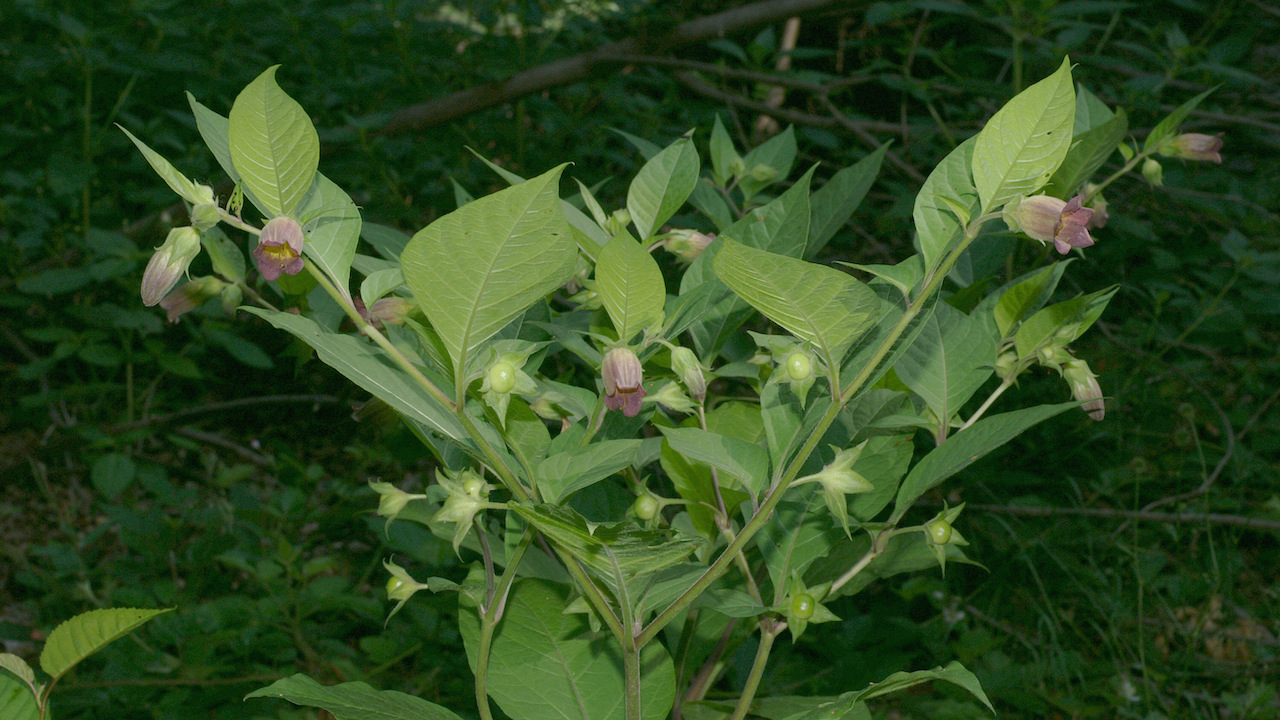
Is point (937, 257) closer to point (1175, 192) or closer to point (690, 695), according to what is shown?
point (690, 695)

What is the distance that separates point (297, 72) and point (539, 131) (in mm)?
675

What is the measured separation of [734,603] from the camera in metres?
0.50

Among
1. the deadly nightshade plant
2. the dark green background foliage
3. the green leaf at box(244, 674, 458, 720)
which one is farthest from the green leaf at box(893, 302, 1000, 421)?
the dark green background foliage

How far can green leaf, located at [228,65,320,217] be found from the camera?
0.39m

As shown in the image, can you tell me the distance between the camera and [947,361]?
0.56 meters

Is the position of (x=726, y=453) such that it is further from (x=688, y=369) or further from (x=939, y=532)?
(x=939, y=532)

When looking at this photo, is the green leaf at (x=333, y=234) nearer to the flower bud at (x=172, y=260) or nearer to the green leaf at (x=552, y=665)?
the flower bud at (x=172, y=260)

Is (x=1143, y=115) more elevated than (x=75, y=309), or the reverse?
(x=1143, y=115)

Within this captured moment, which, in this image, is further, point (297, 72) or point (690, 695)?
point (297, 72)

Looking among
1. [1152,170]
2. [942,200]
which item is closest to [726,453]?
[942,200]

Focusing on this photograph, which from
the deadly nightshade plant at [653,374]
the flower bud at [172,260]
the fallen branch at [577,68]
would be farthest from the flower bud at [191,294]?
the fallen branch at [577,68]

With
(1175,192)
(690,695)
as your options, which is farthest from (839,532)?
(1175,192)

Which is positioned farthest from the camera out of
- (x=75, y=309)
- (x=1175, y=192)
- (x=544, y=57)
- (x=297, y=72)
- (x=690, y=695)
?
(x=297, y=72)

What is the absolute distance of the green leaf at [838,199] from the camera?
0.63m
